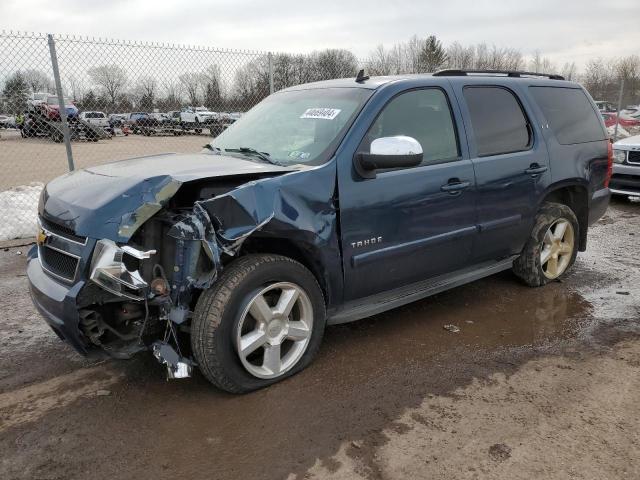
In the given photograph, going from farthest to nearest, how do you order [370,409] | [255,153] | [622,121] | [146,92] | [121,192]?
[622,121] → [146,92] → [255,153] → [370,409] → [121,192]

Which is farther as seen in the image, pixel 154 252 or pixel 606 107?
pixel 606 107

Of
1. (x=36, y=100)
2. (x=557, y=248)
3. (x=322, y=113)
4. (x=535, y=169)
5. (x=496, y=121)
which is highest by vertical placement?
(x=36, y=100)

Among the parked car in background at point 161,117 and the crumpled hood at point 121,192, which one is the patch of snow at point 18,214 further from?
the crumpled hood at point 121,192

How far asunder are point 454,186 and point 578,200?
195 centimetres

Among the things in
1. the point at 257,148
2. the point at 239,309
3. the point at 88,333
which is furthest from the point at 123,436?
the point at 257,148

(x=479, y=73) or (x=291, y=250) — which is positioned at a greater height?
(x=479, y=73)

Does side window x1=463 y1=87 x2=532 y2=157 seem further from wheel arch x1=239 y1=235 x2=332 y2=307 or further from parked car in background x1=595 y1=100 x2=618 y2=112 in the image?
parked car in background x1=595 y1=100 x2=618 y2=112

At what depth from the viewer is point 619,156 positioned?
8812mm

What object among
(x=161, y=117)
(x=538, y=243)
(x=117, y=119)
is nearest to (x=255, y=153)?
(x=538, y=243)

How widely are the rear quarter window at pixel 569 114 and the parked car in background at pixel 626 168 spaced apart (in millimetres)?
4327

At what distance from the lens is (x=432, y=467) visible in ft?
7.96

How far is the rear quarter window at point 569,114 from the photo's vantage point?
461 centimetres

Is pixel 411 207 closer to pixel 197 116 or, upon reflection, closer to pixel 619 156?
Answer: pixel 197 116

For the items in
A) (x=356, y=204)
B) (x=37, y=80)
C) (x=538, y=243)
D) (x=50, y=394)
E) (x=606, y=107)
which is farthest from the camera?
(x=606, y=107)
